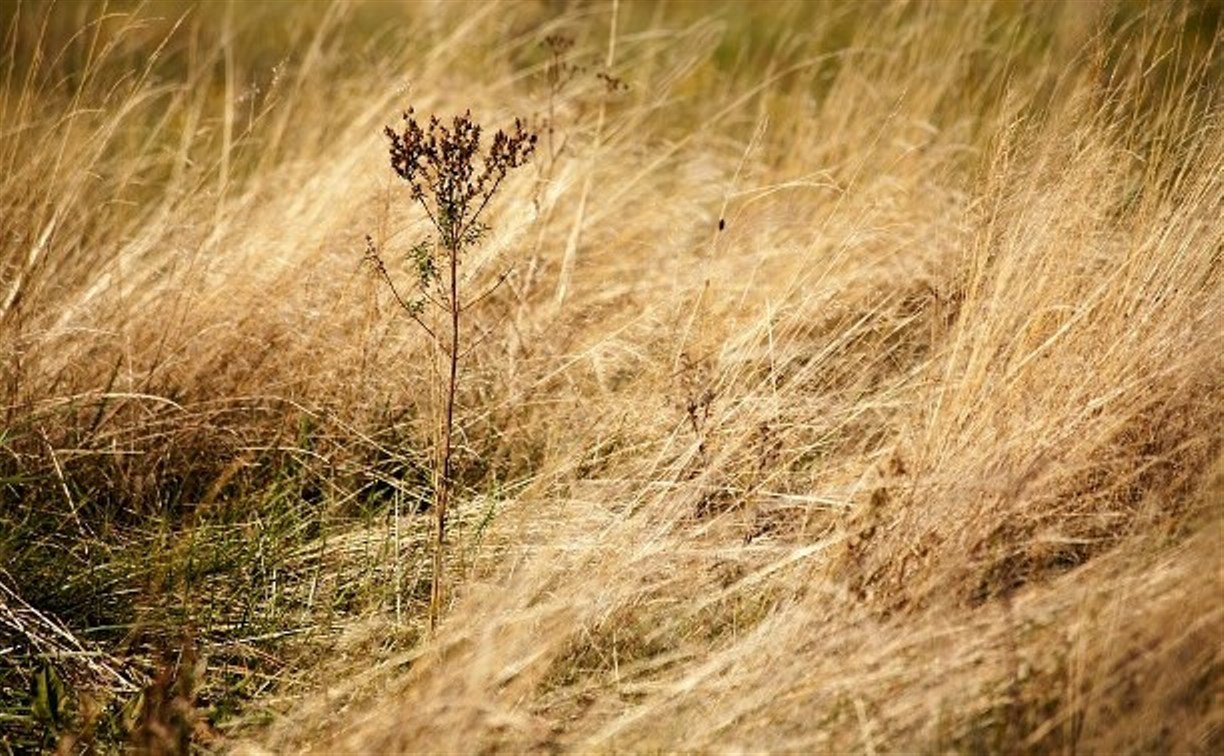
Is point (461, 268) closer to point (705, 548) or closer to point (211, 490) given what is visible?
point (211, 490)

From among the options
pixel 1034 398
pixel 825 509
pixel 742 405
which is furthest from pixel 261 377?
pixel 1034 398

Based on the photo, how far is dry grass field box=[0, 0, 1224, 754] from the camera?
164 centimetres

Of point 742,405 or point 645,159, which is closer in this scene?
point 742,405

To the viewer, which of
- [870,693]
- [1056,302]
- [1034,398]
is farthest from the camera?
[1056,302]

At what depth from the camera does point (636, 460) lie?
90.7 inches

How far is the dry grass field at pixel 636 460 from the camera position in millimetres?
1645

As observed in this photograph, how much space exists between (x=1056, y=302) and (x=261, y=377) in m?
1.74

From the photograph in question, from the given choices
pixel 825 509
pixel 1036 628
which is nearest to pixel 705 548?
pixel 825 509

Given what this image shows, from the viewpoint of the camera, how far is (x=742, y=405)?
2219 millimetres

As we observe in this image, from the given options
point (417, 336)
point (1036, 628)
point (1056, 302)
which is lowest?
point (1036, 628)

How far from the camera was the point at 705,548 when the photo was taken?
207 centimetres

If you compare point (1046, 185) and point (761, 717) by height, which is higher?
point (1046, 185)

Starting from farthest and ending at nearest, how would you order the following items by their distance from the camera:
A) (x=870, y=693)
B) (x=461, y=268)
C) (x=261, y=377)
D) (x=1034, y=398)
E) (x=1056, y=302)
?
(x=461, y=268)
(x=261, y=377)
(x=1056, y=302)
(x=1034, y=398)
(x=870, y=693)

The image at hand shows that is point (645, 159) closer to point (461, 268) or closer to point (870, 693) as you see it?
point (461, 268)
